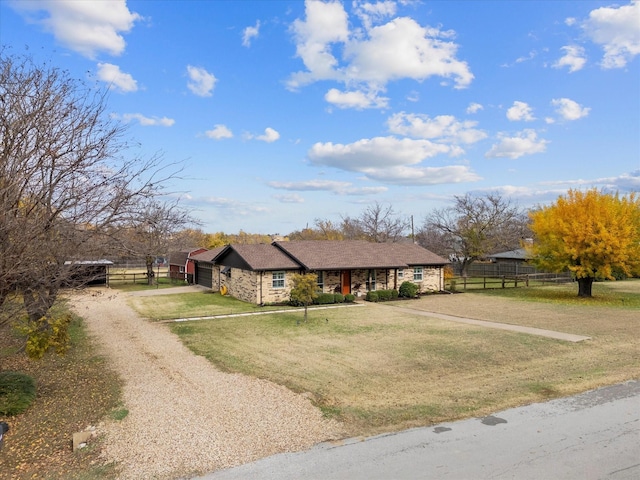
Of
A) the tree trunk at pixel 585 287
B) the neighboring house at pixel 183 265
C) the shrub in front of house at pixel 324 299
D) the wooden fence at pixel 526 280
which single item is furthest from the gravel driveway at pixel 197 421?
the wooden fence at pixel 526 280

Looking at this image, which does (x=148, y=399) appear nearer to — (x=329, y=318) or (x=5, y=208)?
(x=5, y=208)

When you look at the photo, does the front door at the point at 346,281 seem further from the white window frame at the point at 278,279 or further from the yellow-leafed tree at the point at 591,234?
the yellow-leafed tree at the point at 591,234

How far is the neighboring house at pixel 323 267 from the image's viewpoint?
25.5 m

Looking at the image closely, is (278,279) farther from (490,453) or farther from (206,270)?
(490,453)

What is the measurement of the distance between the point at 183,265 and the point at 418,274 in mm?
21730

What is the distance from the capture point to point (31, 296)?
9789 millimetres

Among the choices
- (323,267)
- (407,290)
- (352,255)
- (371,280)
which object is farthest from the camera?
(352,255)

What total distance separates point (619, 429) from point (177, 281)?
37.9 meters

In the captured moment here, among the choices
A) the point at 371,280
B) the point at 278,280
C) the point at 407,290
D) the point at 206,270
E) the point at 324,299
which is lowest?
the point at 324,299

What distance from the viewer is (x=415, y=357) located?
1288 centimetres

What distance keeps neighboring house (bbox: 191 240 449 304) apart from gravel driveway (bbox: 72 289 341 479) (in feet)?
41.5

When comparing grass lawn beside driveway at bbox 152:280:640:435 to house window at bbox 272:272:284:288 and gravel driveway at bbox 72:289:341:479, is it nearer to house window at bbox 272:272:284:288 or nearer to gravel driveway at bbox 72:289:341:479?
gravel driveway at bbox 72:289:341:479

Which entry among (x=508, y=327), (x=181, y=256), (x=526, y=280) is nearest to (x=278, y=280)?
(x=508, y=327)

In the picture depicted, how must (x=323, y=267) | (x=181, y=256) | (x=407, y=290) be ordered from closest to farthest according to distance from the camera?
(x=323, y=267)
(x=407, y=290)
(x=181, y=256)
